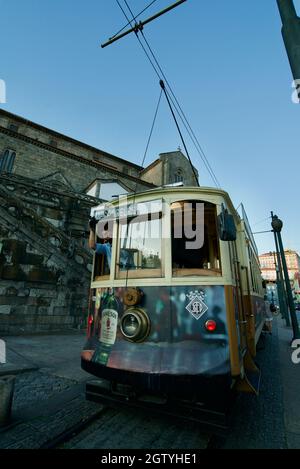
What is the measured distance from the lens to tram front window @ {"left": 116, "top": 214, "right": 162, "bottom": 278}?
3.40 m

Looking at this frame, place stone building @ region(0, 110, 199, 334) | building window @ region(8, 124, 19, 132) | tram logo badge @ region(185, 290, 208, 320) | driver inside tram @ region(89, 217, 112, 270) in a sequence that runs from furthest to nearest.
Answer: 1. building window @ region(8, 124, 19, 132)
2. stone building @ region(0, 110, 199, 334)
3. driver inside tram @ region(89, 217, 112, 270)
4. tram logo badge @ region(185, 290, 208, 320)

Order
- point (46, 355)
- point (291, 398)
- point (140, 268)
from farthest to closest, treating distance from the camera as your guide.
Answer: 1. point (46, 355)
2. point (291, 398)
3. point (140, 268)

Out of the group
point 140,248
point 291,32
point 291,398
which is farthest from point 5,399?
point 291,32

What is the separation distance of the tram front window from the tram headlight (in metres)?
0.52

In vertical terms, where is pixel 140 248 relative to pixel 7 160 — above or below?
below

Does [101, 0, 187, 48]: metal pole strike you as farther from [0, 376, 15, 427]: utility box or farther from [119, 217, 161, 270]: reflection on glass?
[0, 376, 15, 427]: utility box

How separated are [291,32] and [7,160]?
2504 cm

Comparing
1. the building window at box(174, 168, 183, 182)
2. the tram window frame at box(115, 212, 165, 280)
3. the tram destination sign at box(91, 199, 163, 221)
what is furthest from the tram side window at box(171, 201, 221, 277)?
the building window at box(174, 168, 183, 182)

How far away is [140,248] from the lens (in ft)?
11.8

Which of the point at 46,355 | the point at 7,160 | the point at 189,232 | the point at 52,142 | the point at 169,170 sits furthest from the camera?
the point at 169,170

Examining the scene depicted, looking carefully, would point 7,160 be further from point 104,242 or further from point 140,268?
point 140,268

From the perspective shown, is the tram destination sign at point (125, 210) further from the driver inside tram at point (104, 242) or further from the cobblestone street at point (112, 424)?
the cobblestone street at point (112, 424)
